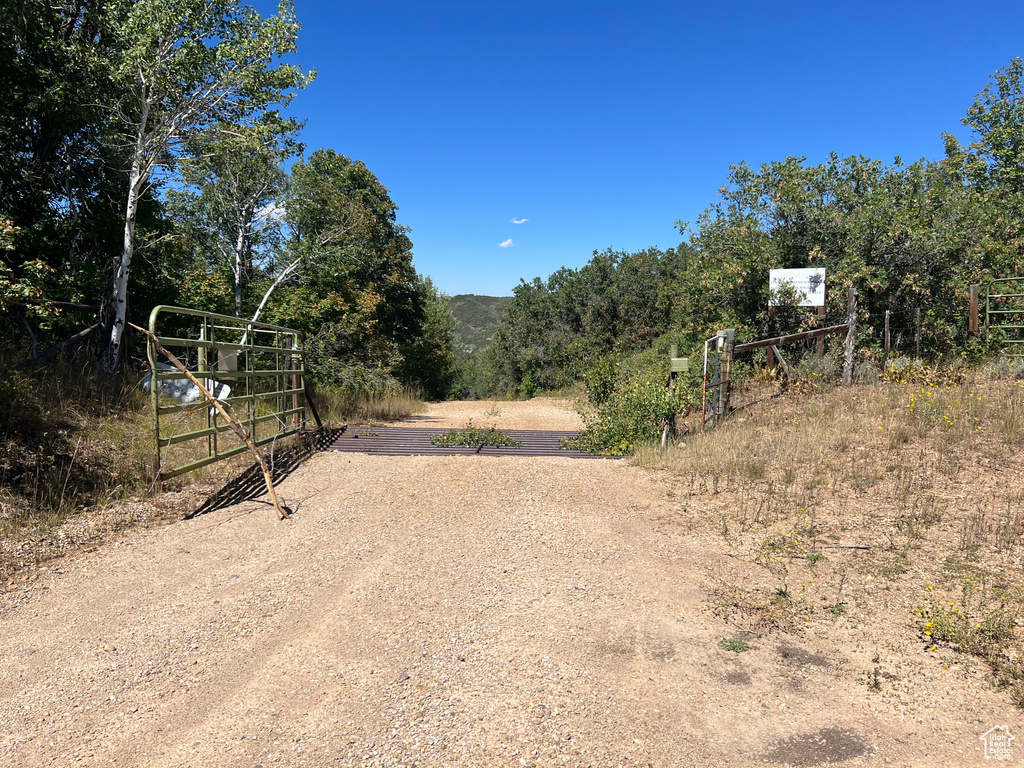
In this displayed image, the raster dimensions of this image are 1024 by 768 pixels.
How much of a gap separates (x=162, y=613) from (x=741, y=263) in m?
13.5

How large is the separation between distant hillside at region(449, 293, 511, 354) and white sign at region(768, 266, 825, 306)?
194 ft

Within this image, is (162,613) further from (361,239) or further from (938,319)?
(361,239)

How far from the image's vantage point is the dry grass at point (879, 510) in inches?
153

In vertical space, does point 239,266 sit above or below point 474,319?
below

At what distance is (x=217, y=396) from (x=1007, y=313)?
1470cm

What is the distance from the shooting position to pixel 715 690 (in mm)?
3174

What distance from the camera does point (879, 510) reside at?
578cm

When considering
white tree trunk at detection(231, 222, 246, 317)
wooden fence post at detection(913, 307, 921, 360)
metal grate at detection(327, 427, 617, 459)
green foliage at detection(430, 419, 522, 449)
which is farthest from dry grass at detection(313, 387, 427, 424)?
wooden fence post at detection(913, 307, 921, 360)

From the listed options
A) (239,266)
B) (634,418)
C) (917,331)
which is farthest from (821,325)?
(239,266)

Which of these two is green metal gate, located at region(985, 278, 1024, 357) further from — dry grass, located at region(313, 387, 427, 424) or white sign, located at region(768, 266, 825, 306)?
dry grass, located at region(313, 387, 427, 424)

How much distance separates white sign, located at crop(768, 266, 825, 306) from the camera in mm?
11805

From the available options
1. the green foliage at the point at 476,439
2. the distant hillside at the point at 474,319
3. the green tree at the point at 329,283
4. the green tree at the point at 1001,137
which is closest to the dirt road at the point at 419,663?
the green foliage at the point at 476,439

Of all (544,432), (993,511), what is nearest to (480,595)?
(993,511)

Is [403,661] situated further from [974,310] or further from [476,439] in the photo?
[974,310]
